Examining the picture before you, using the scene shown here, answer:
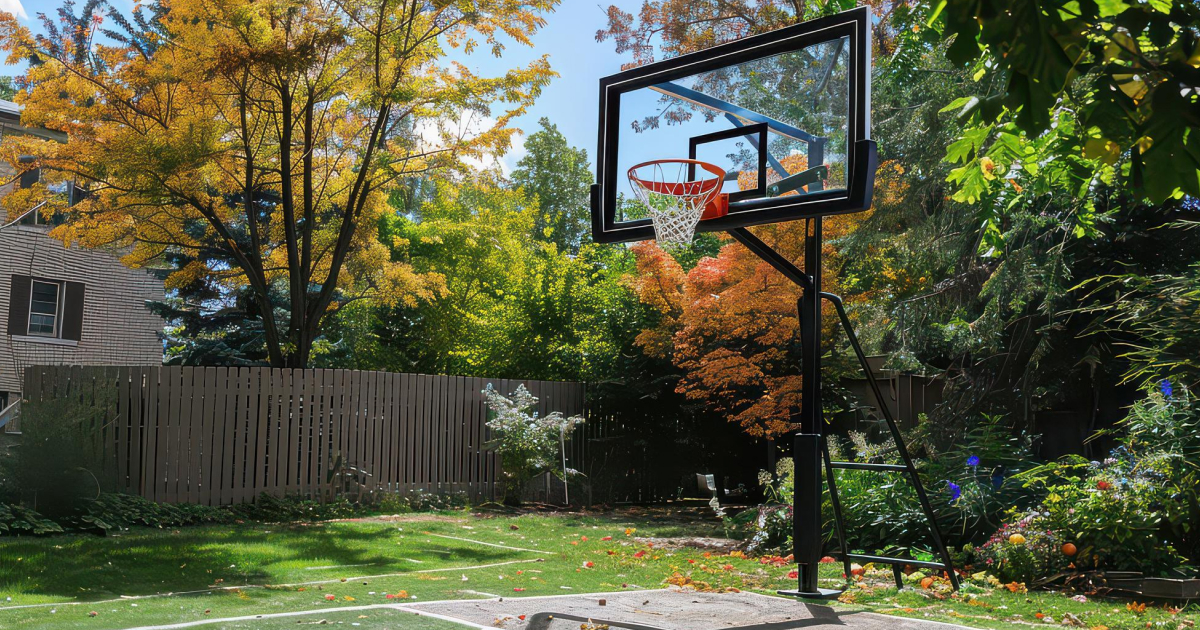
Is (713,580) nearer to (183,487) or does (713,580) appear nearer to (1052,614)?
(1052,614)

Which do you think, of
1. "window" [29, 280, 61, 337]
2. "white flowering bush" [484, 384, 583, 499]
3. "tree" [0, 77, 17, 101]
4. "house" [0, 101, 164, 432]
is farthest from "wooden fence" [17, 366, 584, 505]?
"tree" [0, 77, 17, 101]

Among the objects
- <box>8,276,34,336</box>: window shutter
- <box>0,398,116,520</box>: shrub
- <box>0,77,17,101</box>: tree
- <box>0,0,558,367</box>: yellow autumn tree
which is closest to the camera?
<box>0,398,116,520</box>: shrub

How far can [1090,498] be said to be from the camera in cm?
751

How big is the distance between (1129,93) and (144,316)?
80.0ft

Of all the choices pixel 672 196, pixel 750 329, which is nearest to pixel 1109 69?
pixel 672 196

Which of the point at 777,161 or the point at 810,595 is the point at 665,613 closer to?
the point at 810,595

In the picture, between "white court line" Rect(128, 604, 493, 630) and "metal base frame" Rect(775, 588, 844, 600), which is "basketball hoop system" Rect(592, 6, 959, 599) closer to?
"metal base frame" Rect(775, 588, 844, 600)

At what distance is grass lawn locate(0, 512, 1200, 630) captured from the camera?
5969 millimetres

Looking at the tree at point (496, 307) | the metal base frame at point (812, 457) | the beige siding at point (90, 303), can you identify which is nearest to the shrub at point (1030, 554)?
the metal base frame at point (812, 457)

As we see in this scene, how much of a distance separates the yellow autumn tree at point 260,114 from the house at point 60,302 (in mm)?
6274

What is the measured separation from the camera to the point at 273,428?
12.5 m

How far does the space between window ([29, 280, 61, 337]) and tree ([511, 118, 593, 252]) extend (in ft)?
71.3

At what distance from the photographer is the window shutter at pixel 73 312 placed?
70.9 feet

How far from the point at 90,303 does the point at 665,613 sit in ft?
67.1
